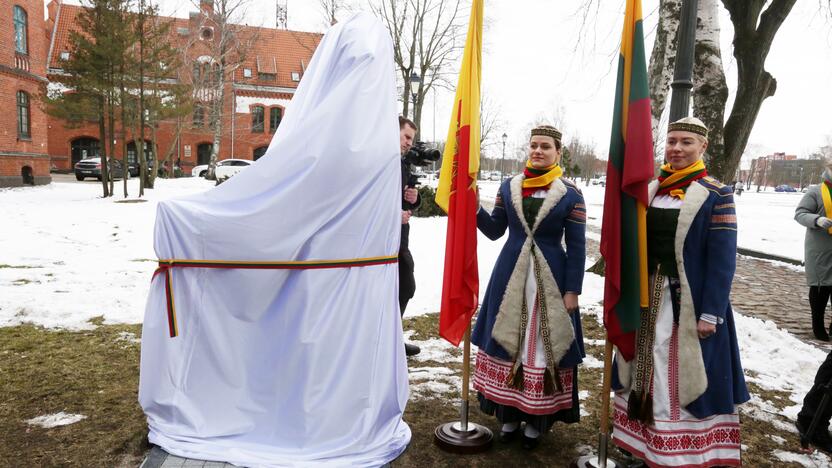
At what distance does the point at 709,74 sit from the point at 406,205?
435 cm

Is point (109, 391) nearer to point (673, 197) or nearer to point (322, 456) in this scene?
point (322, 456)

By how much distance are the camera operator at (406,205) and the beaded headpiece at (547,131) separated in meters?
0.98

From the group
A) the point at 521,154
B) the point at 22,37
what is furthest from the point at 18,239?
the point at 521,154

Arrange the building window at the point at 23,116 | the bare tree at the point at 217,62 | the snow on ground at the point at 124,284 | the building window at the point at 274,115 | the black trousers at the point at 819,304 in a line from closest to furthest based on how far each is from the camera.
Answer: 1. the snow on ground at the point at 124,284
2. the black trousers at the point at 819,304
3. the building window at the point at 23,116
4. the bare tree at the point at 217,62
5. the building window at the point at 274,115

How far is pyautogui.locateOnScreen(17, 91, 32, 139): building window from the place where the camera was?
2327 cm

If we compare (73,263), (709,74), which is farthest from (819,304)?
(73,263)

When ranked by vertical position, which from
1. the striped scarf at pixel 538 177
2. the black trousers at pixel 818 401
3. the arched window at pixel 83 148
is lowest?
the black trousers at pixel 818 401

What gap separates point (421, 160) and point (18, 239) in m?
9.64

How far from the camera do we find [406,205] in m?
4.12

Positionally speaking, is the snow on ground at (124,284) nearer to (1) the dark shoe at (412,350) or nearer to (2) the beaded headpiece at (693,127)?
(1) the dark shoe at (412,350)

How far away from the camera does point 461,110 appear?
3.40m

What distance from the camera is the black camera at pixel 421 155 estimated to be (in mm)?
3742

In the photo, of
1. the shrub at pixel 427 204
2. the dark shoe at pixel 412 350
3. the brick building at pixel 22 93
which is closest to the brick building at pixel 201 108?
the brick building at pixel 22 93

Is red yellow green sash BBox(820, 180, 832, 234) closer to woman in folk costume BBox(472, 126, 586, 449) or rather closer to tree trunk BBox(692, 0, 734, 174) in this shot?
tree trunk BBox(692, 0, 734, 174)
